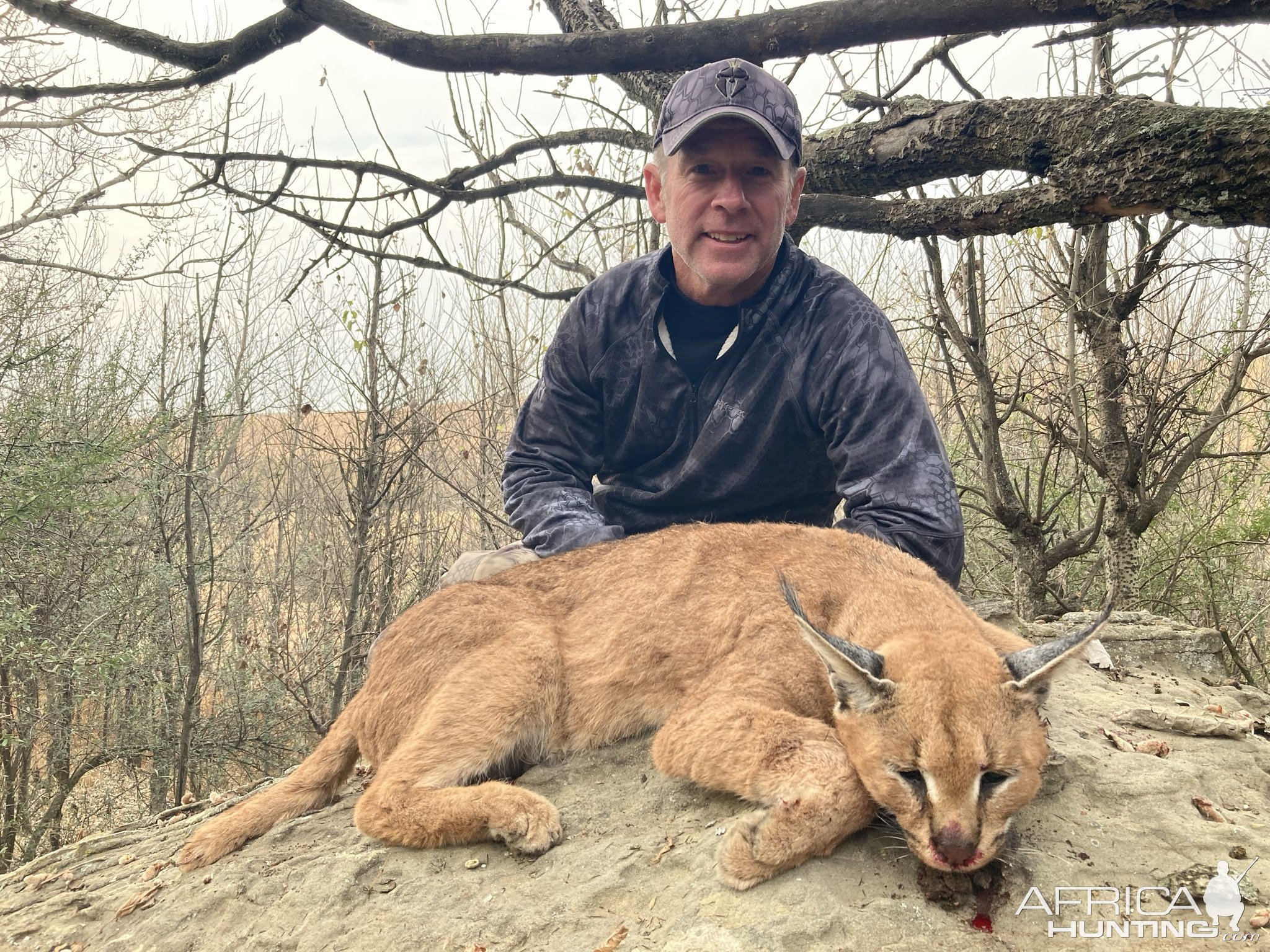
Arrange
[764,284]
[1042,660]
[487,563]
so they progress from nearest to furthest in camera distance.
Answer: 1. [1042,660]
2. [764,284]
3. [487,563]

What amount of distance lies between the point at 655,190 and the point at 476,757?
3454 mm

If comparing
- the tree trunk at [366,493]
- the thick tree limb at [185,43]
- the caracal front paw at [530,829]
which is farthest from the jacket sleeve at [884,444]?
the tree trunk at [366,493]

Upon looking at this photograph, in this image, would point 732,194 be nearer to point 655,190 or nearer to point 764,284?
point 764,284

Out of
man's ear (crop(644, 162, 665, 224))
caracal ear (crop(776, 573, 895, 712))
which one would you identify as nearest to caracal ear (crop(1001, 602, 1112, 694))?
caracal ear (crop(776, 573, 895, 712))

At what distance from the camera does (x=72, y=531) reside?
9648 mm

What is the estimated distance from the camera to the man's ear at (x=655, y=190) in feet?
17.0

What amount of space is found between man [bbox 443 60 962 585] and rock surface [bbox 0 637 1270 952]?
1347mm

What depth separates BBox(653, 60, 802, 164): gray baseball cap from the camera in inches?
175

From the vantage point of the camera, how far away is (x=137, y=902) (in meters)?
3.61

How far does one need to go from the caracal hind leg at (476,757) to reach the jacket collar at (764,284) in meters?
2.15

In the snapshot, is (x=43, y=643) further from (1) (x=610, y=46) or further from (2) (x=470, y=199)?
(1) (x=610, y=46)

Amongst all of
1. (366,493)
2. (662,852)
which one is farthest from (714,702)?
(366,493)

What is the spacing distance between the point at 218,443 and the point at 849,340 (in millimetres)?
8873

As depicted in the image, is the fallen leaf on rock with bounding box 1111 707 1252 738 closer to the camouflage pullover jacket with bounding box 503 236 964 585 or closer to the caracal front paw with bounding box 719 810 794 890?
the camouflage pullover jacket with bounding box 503 236 964 585
